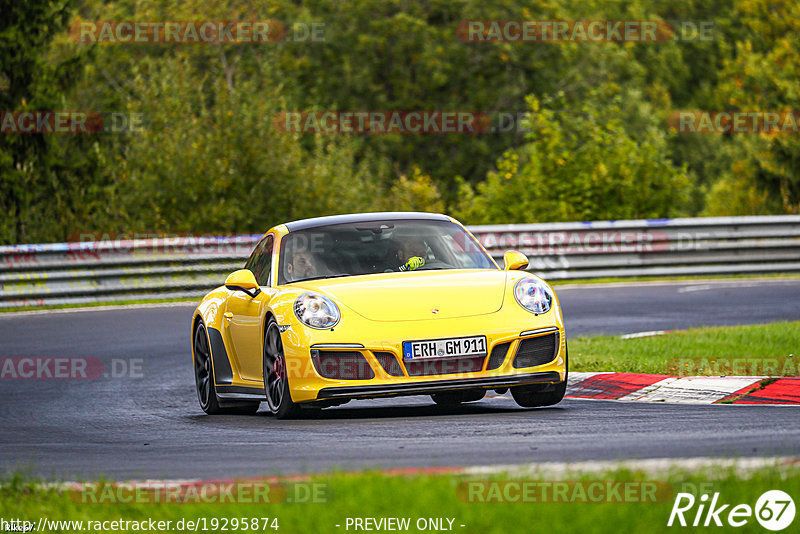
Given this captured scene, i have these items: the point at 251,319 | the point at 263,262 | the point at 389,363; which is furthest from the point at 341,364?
the point at 263,262

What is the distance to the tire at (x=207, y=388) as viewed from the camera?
10.4 m

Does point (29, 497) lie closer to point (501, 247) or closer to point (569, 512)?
point (569, 512)

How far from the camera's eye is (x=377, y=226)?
9.90 m

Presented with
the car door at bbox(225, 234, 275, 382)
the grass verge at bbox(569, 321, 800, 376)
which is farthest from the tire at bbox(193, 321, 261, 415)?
the grass verge at bbox(569, 321, 800, 376)

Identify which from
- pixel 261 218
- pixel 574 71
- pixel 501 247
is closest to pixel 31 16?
pixel 261 218

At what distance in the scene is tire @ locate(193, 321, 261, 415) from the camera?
34.0ft

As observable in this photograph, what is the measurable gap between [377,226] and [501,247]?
1262 cm

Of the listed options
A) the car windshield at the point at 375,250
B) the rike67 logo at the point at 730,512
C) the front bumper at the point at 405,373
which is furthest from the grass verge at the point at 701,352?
the rike67 logo at the point at 730,512

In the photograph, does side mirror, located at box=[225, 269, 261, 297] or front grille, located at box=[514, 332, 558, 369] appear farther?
side mirror, located at box=[225, 269, 261, 297]

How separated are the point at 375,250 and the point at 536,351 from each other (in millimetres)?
1585

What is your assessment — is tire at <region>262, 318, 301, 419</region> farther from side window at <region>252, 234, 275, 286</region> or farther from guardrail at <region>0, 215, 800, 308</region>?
guardrail at <region>0, 215, 800, 308</region>

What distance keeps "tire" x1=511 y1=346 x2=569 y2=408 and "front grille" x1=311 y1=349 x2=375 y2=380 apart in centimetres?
114

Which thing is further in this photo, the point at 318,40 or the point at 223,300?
the point at 318,40

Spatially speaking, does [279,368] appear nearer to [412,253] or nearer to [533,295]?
[412,253]
